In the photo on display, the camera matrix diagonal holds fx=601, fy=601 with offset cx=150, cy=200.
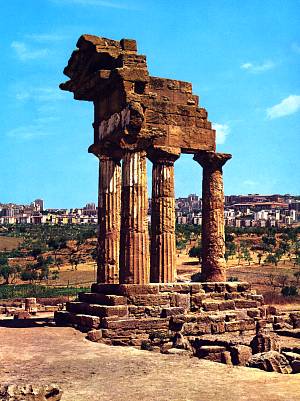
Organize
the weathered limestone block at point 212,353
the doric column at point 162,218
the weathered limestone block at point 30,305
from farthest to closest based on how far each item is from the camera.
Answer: the weathered limestone block at point 30,305 → the doric column at point 162,218 → the weathered limestone block at point 212,353

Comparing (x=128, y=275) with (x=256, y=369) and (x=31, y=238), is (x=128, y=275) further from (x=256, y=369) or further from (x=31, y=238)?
(x=31, y=238)

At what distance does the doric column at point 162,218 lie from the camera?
21938 mm

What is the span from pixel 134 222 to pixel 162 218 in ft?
6.64

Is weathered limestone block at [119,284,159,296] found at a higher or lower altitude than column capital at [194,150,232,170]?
lower

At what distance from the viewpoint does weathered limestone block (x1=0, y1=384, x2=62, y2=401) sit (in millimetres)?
9359

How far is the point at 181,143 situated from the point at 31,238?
9218 cm

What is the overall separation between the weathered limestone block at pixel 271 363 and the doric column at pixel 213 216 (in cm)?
952

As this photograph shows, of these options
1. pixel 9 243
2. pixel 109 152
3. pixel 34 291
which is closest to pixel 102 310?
pixel 109 152

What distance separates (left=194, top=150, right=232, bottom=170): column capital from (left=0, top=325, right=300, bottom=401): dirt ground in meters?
9.62

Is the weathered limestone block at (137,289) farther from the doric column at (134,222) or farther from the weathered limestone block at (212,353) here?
the weathered limestone block at (212,353)

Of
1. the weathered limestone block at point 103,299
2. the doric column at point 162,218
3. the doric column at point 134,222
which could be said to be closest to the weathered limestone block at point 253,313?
the doric column at point 162,218

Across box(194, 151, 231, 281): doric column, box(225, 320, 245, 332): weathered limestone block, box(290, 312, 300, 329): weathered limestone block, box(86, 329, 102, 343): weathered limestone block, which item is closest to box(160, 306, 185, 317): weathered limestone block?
box(225, 320, 245, 332): weathered limestone block

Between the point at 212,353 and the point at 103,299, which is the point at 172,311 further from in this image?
the point at 212,353

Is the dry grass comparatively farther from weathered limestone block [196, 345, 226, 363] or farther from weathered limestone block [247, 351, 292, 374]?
weathered limestone block [247, 351, 292, 374]
